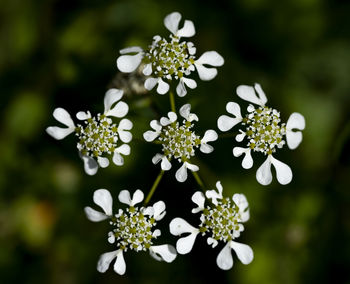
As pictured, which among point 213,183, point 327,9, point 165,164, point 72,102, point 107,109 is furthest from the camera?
point 327,9

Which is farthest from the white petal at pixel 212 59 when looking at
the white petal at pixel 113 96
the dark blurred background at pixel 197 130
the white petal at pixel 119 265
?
the white petal at pixel 119 265

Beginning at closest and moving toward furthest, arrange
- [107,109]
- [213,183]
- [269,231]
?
[107,109] → [213,183] → [269,231]

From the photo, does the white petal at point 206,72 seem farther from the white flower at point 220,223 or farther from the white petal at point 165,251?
the white petal at point 165,251

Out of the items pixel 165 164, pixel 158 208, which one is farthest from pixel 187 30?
pixel 158 208

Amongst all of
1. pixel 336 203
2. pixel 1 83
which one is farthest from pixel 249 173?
pixel 1 83

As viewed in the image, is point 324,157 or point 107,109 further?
point 324,157

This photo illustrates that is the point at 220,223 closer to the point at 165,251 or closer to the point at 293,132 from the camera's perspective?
the point at 165,251

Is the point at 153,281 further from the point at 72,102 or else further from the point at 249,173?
the point at 72,102

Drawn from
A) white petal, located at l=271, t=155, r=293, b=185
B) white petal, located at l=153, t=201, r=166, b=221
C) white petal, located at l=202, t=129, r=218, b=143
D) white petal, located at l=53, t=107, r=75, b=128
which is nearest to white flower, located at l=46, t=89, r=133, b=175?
white petal, located at l=53, t=107, r=75, b=128
